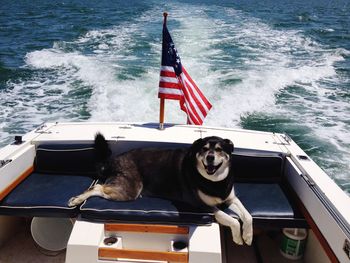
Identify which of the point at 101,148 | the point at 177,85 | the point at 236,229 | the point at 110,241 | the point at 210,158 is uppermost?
the point at 177,85

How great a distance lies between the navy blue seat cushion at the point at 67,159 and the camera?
167 inches

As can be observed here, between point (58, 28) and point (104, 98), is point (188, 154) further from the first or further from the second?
point (58, 28)

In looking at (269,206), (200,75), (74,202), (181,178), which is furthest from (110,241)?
(200,75)

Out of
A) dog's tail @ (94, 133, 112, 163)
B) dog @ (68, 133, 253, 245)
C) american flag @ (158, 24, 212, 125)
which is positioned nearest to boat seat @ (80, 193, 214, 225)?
dog @ (68, 133, 253, 245)

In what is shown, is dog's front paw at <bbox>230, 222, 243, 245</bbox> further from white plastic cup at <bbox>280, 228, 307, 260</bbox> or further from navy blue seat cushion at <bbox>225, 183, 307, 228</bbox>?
white plastic cup at <bbox>280, 228, 307, 260</bbox>

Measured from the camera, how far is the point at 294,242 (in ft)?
12.1

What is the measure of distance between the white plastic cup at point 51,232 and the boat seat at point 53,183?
301 millimetres

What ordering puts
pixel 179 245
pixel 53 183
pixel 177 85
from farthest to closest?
Answer: pixel 177 85, pixel 53 183, pixel 179 245

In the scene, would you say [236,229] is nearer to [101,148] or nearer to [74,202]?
[74,202]

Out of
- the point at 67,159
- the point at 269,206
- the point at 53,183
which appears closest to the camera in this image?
the point at 269,206

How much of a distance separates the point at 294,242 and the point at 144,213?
5.03ft

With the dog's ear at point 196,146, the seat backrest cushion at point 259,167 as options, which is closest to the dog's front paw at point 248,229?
the dog's ear at point 196,146

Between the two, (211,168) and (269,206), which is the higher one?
(211,168)

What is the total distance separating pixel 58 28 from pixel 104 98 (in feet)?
41.9
